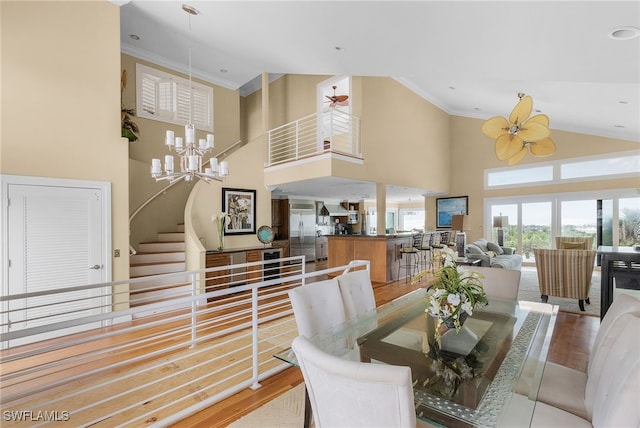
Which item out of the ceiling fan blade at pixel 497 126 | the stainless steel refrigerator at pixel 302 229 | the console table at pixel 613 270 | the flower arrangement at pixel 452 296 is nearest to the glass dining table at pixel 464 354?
the flower arrangement at pixel 452 296

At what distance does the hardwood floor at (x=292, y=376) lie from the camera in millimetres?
2119

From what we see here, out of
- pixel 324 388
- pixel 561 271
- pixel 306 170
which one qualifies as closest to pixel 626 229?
pixel 561 271

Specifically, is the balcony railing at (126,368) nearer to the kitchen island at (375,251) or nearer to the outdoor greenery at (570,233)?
the kitchen island at (375,251)

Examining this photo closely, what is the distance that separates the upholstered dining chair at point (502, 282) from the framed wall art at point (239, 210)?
191 inches

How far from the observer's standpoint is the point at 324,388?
3.61ft

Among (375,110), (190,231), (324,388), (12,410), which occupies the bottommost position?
(12,410)

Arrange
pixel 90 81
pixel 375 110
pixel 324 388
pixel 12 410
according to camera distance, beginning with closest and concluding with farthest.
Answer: pixel 324 388 < pixel 12 410 < pixel 90 81 < pixel 375 110

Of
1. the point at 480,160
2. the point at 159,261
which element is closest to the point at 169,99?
the point at 159,261

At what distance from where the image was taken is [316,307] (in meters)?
2.15

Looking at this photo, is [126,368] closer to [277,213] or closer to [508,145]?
[508,145]

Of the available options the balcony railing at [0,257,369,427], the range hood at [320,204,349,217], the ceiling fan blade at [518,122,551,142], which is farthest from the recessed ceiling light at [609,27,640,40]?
the range hood at [320,204,349,217]

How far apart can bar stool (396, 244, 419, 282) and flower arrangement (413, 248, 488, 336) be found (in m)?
4.83

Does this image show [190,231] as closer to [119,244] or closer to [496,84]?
[119,244]

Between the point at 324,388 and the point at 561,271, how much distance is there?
5204 millimetres
